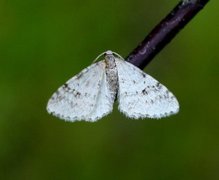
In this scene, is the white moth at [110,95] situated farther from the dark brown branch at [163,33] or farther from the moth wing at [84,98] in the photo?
the dark brown branch at [163,33]

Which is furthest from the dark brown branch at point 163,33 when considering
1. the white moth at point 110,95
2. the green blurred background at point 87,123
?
the green blurred background at point 87,123

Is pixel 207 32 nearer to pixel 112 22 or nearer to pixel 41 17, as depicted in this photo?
pixel 112 22

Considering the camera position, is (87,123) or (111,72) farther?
(87,123)

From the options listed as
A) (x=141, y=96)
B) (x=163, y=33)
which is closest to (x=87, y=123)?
(x=141, y=96)

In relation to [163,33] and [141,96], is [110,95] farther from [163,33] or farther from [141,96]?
[163,33]

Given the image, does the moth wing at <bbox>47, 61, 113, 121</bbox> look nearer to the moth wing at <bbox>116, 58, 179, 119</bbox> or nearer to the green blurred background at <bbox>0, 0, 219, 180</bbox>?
the moth wing at <bbox>116, 58, 179, 119</bbox>

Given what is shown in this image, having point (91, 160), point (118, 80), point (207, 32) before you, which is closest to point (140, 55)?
point (118, 80)
